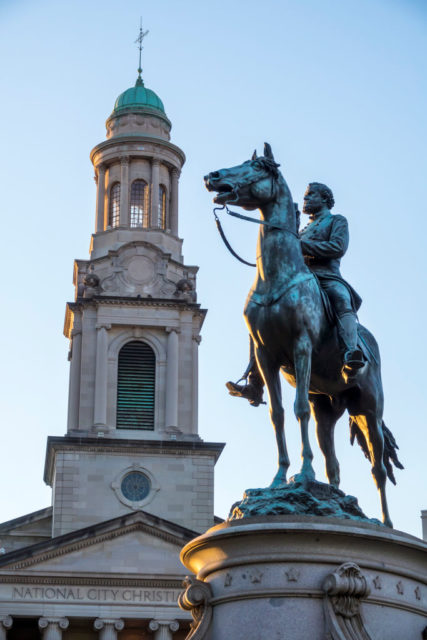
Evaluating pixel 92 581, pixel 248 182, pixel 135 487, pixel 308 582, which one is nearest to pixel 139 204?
pixel 135 487

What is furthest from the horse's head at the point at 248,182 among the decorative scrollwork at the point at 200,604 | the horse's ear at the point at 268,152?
the decorative scrollwork at the point at 200,604

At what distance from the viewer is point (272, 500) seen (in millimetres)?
11883

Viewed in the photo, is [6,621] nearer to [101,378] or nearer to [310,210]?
[101,378]

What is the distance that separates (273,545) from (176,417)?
157 ft

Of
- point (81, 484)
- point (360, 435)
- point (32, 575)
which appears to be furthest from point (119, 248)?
point (360, 435)

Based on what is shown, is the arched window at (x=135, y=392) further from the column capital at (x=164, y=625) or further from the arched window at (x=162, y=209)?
the column capital at (x=164, y=625)

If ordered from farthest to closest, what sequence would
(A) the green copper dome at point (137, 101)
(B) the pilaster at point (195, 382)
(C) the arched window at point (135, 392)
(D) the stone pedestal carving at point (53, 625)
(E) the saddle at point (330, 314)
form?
(A) the green copper dome at point (137, 101)
(B) the pilaster at point (195, 382)
(C) the arched window at point (135, 392)
(D) the stone pedestal carving at point (53, 625)
(E) the saddle at point (330, 314)

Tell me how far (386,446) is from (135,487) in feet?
151

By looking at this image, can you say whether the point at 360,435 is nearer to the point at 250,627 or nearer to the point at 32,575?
the point at 250,627

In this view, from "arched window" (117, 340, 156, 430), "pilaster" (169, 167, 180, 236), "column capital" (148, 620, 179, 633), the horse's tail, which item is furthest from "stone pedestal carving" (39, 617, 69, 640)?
the horse's tail

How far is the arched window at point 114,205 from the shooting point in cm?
6353

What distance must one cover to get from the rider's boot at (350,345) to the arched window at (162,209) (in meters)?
50.8

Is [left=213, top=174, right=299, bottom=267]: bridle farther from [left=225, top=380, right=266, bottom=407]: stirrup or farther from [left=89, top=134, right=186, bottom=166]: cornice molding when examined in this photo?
[left=89, top=134, right=186, bottom=166]: cornice molding

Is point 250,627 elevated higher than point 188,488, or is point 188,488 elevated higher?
point 188,488
